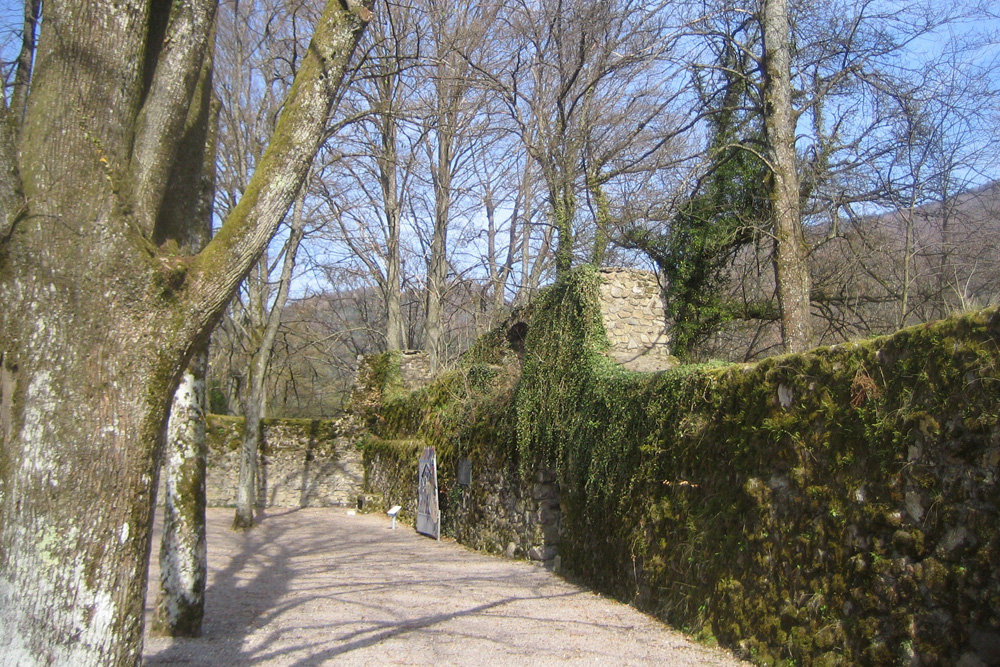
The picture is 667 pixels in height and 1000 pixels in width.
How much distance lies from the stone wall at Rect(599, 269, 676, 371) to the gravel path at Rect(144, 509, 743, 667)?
2651 millimetres

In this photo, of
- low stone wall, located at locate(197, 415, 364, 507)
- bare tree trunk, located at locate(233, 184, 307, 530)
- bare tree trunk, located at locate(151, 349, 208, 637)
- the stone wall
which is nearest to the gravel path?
bare tree trunk, located at locate(151, 349, 208, 637)

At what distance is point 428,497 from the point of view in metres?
13.3

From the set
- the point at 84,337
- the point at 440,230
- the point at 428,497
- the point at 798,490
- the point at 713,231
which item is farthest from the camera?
the point at 440,230

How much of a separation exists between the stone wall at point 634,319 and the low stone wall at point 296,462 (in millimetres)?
11292

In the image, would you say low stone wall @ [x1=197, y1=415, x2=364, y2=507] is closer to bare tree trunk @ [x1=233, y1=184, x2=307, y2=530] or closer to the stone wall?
bare tree trunk @ [x1=233, y1=184, x2=307, y2=530]

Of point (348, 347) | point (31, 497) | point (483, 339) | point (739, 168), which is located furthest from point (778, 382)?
point (348, 347)

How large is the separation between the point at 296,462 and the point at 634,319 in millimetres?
11895

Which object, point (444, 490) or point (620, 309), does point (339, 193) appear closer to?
point (444, 490)

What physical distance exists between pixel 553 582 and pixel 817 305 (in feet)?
20.1

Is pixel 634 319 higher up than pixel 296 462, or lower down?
higher up

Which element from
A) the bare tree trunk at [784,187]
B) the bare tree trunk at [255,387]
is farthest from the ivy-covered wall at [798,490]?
the bare tree trunk at [255,387]

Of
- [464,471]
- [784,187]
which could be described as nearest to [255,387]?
[464,471]

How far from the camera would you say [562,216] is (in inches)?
453

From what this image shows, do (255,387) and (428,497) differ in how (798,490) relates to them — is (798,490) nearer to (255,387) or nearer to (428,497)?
(428,497)
